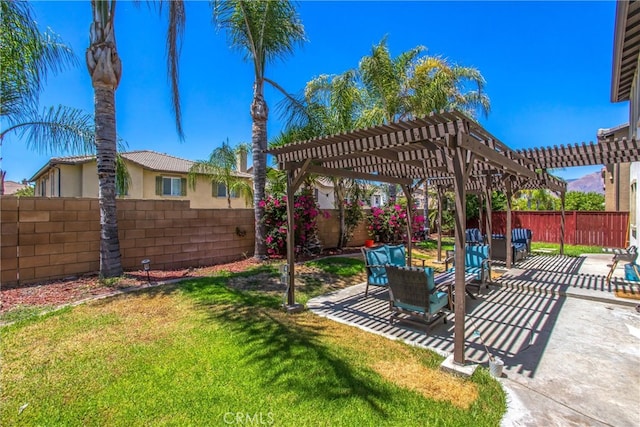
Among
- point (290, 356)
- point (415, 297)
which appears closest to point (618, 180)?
point (415, 297)

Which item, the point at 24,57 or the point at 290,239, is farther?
the point at 24,57

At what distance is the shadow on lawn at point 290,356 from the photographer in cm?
299

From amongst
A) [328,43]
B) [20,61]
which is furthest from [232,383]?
[328,43]

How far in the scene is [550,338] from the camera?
171 inches

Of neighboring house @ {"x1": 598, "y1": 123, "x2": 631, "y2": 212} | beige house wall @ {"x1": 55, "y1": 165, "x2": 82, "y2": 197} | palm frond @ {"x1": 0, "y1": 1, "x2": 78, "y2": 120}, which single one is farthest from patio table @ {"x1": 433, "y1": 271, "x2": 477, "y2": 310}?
beige house wall @ {"x1": 55, "y1": 165, "x2": 82, "y2": 197}

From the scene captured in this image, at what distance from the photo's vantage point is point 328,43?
39.9 feet

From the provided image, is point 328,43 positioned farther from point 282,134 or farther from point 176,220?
point 176,220

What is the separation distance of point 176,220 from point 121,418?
20.8 feet

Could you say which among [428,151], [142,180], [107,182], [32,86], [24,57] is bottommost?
[107,182]

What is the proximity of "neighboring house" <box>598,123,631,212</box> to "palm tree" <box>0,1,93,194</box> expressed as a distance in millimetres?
20986

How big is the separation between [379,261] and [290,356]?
3.47 metres

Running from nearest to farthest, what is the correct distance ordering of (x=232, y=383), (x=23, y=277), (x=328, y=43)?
(x=232, y=383), (x=23, y=277), (x=328, y=43)

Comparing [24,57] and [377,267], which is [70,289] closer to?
[24,57]

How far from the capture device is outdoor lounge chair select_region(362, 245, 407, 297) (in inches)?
249
